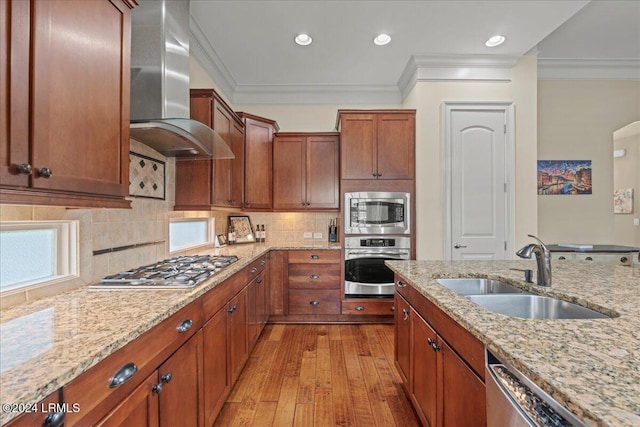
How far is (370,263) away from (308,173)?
140 cm

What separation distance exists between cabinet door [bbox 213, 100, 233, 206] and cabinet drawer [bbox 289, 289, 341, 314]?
1.39m

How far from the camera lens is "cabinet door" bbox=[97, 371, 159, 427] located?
0.82 m

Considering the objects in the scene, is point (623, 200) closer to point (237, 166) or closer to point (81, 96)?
point (237, 166)

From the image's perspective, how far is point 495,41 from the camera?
9.36 ft

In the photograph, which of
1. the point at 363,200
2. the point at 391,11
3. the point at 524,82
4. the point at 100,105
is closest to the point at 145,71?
the point at 100,105

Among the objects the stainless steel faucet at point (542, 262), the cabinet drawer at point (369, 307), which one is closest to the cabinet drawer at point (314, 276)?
the cabinet drawer at point (369, 307)

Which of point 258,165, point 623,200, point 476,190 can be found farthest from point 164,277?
point 623,200

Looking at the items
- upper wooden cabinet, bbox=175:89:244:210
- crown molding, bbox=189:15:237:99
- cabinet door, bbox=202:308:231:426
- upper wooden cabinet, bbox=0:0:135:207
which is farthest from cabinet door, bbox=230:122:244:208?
upper wooden cabinet, bbox=0:0:135:207

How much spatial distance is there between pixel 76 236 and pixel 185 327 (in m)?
0.80

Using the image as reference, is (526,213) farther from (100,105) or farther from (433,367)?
(100,105)

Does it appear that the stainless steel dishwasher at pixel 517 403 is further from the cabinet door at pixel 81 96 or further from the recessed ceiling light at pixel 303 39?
Result: the recessed ceiling light at pixel 303 39

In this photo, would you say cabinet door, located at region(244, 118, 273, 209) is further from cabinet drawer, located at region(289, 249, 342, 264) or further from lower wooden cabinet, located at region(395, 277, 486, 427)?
lower wooden cabinet, located at region(395, 277, 486, 427)

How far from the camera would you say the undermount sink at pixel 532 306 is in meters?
1.26

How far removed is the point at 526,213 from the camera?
10.3ft
